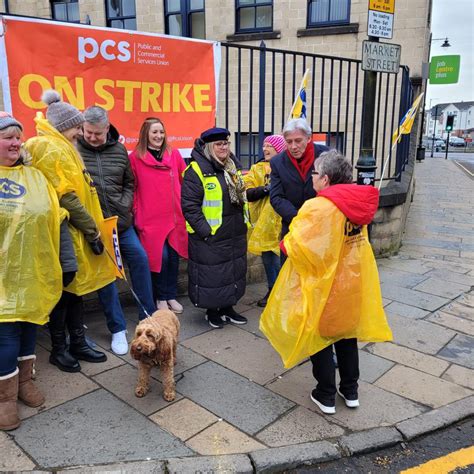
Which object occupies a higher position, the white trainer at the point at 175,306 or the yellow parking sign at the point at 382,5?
the yellow parking sign at the point at 382,5

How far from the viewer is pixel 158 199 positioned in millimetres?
4375

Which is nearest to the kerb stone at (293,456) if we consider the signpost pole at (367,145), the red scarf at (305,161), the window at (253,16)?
the red scarf at (305,161)

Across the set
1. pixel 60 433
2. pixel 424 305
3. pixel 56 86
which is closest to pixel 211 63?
pixel 56 86

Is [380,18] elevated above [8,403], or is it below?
above

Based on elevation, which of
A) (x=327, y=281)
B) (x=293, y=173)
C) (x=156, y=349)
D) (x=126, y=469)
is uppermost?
(x=293, y=173)

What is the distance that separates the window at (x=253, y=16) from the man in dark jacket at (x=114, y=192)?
8.86 m

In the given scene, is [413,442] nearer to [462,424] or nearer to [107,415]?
[462,424]

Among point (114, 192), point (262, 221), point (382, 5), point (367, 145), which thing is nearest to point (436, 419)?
point (262, 221)

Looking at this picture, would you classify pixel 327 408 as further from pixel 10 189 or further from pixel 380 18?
pixel 380 18

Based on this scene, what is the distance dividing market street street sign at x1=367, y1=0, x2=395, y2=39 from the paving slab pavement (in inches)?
117

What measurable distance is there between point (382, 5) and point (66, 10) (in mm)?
11125

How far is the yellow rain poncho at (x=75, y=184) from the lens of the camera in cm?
320

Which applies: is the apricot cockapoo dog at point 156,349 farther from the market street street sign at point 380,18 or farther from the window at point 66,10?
the window at point 66,10

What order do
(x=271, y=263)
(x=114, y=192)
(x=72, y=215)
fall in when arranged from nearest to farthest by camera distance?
(x=72, y=215), (x=114, y=192), (x=271, y=263)
